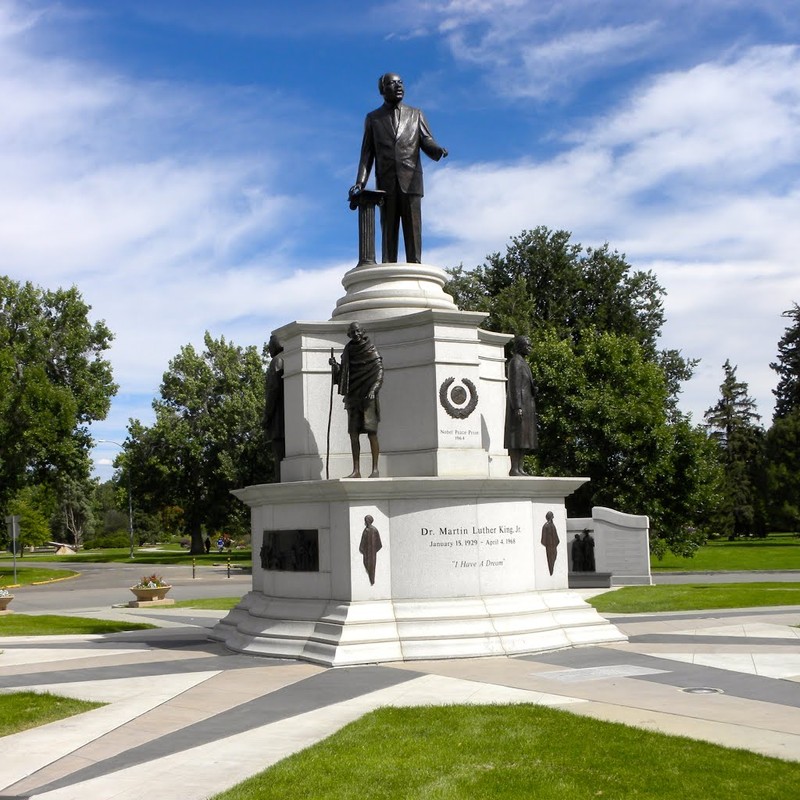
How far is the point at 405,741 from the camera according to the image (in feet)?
25.6

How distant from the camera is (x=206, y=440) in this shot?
189 ft

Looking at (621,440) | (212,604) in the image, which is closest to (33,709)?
(212,604)

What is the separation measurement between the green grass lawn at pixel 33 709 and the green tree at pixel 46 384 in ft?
110

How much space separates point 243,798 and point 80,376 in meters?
43.5

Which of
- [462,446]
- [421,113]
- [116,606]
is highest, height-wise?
[421,113]

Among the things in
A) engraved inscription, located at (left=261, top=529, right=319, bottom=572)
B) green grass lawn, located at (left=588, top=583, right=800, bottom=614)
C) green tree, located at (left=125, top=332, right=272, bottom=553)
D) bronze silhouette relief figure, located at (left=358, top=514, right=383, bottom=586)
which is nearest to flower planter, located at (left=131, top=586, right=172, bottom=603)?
green grass lawn, located at (left=588, top=583, right=800, bottom=614)

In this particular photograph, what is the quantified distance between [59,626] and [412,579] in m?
9.49

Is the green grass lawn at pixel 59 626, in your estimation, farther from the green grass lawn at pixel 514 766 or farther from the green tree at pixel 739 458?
the green tree at pixel 739 458

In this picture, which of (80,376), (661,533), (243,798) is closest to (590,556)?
(661,533)

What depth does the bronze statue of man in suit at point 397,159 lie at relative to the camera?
16.4 m

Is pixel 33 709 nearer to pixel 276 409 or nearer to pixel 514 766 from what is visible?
pixel 514 766

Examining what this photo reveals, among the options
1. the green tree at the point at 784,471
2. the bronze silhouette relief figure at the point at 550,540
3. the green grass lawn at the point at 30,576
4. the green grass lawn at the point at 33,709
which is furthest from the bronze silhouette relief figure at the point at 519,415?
the green tree at the point at 784,471

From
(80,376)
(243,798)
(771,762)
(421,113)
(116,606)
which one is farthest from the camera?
(80,376)

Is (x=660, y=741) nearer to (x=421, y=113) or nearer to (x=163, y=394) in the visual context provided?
(x=421, y=113)
